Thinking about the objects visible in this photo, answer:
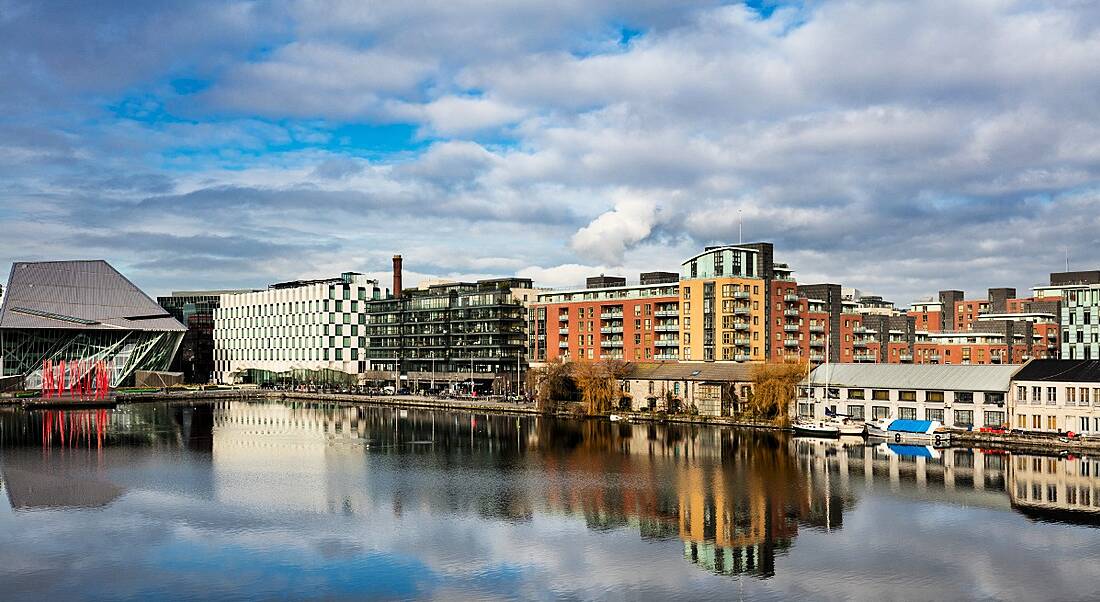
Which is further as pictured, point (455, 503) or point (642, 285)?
point (642, 285)

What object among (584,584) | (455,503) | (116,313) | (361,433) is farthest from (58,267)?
(584,584)

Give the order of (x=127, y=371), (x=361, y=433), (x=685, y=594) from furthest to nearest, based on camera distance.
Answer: (x=127, y=371) → (x=361, y=433) → (x=685, y=594)

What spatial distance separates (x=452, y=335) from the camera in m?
128

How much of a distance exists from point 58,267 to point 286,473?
310 feet

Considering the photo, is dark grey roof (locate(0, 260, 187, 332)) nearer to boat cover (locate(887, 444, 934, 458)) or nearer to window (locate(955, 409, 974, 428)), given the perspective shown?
boat cover (locate(887, 444, 934, 458))

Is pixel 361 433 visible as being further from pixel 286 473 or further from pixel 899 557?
pixel 899 557

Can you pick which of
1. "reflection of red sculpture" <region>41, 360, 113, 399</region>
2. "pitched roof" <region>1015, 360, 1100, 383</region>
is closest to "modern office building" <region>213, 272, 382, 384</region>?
"reflection of red sculpture" <region>41, 360, 113, 399</region>

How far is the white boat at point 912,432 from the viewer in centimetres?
6806

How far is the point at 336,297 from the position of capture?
14162 centimetres

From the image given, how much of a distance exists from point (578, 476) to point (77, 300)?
100620 mm

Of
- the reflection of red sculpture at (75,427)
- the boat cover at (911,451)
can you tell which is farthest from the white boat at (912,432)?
the reflection of red sculpture at (75,427)

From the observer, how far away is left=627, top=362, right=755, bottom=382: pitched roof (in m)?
87.5

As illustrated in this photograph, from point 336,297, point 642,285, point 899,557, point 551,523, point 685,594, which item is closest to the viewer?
point 685,594

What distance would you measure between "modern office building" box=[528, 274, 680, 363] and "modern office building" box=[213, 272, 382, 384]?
115 ft
